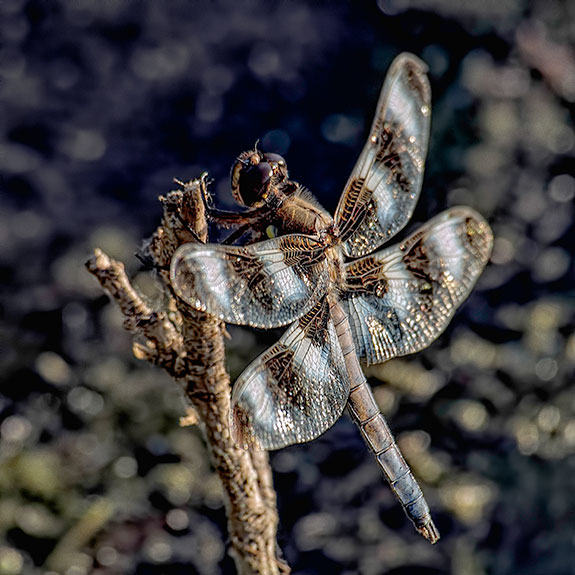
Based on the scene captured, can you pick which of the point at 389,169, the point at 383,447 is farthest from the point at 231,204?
the point at 383,447

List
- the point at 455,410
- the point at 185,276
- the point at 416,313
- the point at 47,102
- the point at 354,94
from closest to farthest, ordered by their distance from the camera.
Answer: the point at 185,276
the point at 416,313
the point at 47,102
the point at 354,94
the point at 455,410

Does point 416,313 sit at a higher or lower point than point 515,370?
higher

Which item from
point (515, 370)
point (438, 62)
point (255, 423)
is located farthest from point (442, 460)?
point (255, 423)

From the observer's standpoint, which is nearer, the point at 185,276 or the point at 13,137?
the point at 185,276

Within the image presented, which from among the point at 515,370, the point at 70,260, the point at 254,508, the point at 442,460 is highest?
the point at 254,508

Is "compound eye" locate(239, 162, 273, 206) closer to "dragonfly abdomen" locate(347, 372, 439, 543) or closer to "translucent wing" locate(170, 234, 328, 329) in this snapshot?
"translucent wing" locate(170, 234, 328, 329)

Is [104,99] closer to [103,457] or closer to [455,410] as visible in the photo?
[103,457]

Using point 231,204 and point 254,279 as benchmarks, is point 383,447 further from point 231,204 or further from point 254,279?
point 231,204
